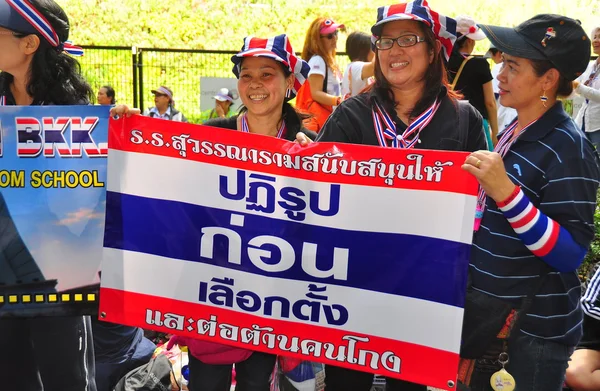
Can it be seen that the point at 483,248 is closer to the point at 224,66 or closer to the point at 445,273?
the point at 445,273

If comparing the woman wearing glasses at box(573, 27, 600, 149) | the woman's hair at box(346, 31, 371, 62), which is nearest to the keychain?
the woman's hair at box(346, 31, 371, 62)

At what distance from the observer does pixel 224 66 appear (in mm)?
15641

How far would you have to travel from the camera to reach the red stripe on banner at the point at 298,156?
2883 millimetres

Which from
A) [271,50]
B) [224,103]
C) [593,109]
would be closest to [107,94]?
[224,103]

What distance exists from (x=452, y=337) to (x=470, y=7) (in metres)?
22.4

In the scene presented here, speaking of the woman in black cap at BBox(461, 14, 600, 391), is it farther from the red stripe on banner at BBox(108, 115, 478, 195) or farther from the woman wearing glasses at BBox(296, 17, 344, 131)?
the woman wearing glasses at BBox(296, 17, 344, 131)

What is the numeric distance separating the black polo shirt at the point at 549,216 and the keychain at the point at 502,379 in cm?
16

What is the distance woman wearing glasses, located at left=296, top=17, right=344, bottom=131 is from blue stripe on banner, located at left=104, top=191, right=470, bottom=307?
3660 millimetres

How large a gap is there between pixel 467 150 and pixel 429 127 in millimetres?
202

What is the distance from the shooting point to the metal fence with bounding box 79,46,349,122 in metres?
15.2

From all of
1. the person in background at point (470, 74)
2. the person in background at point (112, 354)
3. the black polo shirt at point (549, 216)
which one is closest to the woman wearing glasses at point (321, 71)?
the person in background at point (470, 74)

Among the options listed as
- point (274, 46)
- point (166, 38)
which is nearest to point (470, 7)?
point (166, 38)

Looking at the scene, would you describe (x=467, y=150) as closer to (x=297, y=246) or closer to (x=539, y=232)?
(x=539, y=232)

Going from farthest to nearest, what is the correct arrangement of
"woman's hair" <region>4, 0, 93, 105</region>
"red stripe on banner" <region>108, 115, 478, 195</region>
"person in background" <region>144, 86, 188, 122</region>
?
"person in background" <region>144, 86, 188, 122</region> < "woman's hair" <region>4, 0, 93, 105</region> < "red stripe on banner" <region>108, 115, 478, 195</region>
